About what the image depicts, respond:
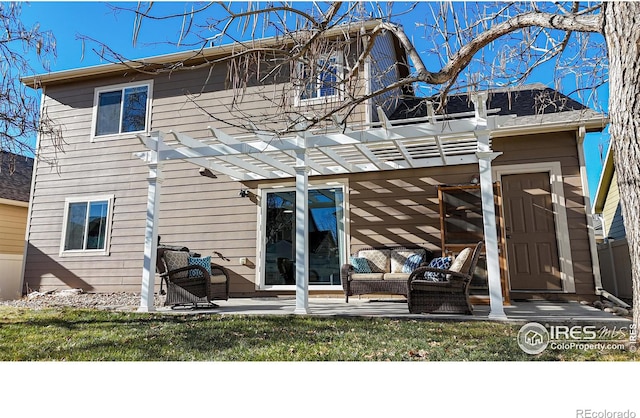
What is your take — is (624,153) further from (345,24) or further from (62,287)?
(62,287)

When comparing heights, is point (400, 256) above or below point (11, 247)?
below

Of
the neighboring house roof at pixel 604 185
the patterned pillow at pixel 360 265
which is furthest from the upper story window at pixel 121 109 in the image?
the neighboring house roof at pixel 604 185

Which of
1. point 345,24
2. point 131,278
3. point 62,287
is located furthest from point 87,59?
point 62,287

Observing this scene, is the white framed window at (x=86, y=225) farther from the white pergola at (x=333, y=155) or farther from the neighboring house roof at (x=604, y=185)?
the neighboring house roof at (x=604, y=185)

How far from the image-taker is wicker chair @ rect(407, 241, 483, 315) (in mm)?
4938

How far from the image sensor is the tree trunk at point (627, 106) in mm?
2699

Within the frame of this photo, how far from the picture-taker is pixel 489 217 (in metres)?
4.86

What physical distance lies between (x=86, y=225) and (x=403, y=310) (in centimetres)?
686

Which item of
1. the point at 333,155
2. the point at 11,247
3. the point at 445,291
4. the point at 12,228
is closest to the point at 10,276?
the point at 11,247

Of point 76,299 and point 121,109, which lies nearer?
point 76,299

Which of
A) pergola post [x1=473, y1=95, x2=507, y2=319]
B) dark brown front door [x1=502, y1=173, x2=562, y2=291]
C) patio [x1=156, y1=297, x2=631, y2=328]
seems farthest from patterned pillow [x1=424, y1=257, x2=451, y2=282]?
dark brown front door [x1=502, y1=173, x2=562, y2=291]

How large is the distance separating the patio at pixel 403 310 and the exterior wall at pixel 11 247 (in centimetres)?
578

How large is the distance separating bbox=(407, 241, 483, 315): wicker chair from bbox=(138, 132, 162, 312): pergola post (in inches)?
136

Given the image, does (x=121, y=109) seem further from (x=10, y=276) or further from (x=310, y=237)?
(x=310, y=237)
